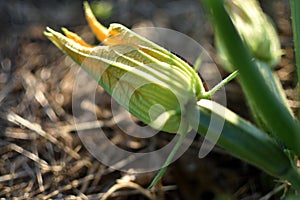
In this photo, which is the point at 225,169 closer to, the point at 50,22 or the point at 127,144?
the point at 127,144

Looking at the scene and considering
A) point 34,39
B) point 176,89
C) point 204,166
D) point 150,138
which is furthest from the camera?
point 34,39

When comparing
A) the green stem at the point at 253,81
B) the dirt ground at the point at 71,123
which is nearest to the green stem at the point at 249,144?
the green stem at the point at 253,81

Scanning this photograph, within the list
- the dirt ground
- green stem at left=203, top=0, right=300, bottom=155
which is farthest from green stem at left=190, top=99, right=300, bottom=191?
the dirt ground

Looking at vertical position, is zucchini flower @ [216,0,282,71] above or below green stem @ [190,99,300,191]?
above

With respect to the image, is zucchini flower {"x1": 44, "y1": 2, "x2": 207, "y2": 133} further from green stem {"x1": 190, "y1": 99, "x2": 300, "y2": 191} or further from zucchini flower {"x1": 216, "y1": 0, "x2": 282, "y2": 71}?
zucchini flower {"x1": 216, "y1": 0, "x2": 282, "y2": 71}

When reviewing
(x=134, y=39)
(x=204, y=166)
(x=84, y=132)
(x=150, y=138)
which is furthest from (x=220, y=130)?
(x=84, y=132)

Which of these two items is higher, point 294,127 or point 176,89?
point 176,89
